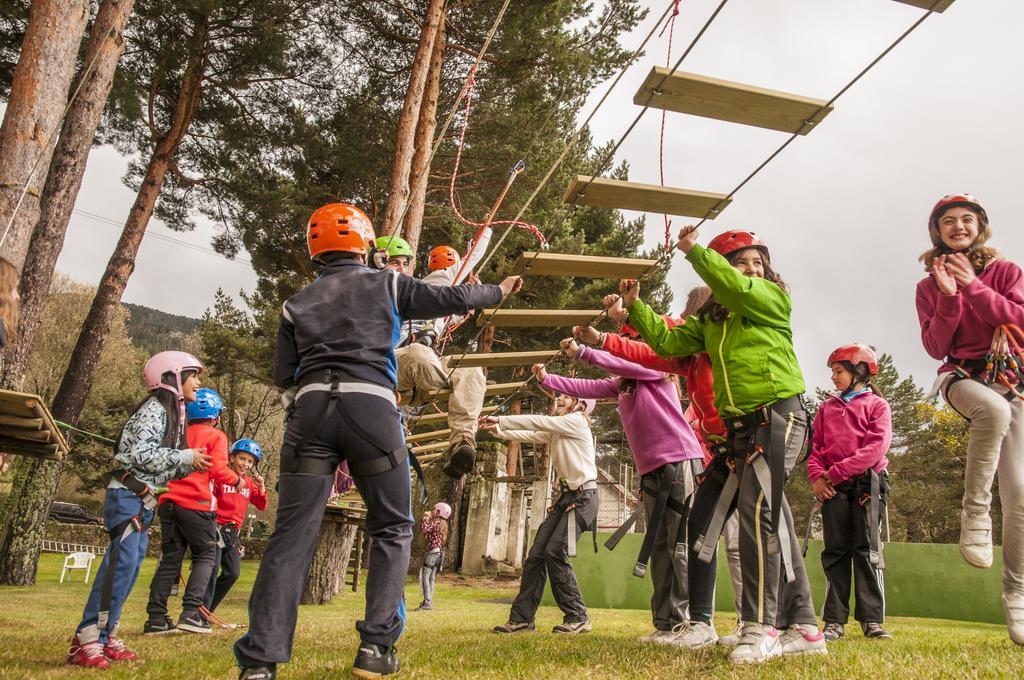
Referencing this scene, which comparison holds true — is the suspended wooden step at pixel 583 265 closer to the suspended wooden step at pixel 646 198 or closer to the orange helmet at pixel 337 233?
the suspended wooden step at pixel 646 198

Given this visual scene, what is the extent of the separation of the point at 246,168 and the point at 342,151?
2.58m

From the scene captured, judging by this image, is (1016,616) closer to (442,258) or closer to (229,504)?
(442,258)

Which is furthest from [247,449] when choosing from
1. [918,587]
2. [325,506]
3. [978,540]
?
[918,587]

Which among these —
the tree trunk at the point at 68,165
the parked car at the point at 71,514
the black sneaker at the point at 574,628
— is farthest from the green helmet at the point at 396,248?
the parked car at the point at 71,514

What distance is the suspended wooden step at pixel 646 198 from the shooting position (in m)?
4.39

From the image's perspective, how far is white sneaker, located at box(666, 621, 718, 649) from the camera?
13.0 ft

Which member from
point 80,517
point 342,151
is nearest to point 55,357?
point 80,517

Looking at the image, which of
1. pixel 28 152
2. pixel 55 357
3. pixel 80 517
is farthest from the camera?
pixel 80 517

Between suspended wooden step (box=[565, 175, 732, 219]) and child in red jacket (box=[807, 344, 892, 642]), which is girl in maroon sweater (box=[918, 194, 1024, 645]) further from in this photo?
child in red jacket (box=[807, 344, 892, 642])

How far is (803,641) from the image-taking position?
3.60 metres

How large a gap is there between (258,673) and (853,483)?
426 cm

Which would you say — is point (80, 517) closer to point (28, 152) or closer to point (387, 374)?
point (28, 152)

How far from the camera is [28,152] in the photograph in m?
6.77

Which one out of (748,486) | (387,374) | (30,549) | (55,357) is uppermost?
(55,357)
